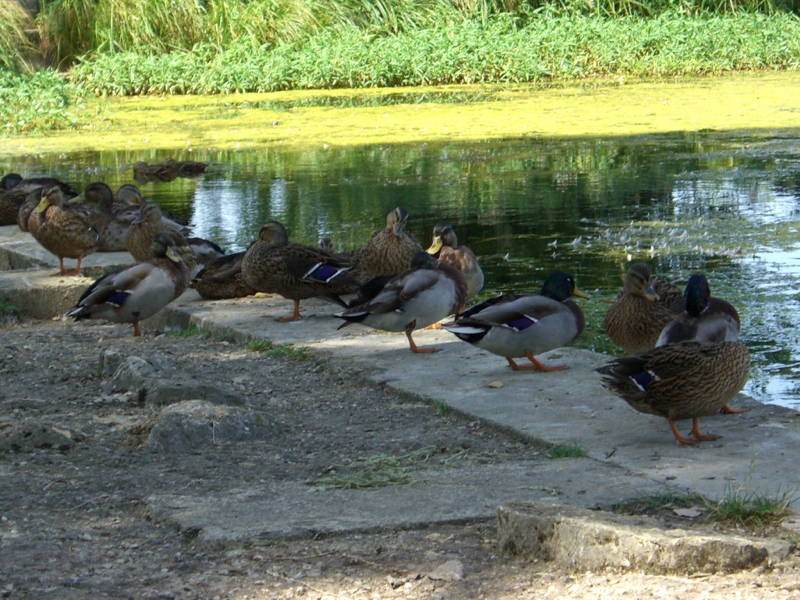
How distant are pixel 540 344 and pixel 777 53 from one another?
2005 cm

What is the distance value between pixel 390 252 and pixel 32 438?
337 cm

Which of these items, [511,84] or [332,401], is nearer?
[332,401]

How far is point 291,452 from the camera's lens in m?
5.48

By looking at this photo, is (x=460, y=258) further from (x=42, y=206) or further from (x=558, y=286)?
(x=42, y=206)

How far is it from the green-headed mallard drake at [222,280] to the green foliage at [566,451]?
3.80 meters

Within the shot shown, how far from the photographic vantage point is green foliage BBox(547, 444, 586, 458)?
203 inches

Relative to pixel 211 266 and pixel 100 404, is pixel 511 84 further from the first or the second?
pixel 100 404

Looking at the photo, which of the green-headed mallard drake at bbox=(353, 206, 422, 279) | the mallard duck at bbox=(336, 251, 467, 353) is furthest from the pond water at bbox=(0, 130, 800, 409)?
the mallard duck at bbox=(336, 251, 467, 353)

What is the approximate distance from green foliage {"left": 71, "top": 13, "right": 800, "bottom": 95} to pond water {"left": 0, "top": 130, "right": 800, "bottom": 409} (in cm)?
684

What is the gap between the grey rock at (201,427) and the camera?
17.9 ft

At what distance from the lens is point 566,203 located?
12398mm

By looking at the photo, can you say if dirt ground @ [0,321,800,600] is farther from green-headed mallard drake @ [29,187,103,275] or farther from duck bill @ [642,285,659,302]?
green-headed mallard drake @ [29,187,103,275]

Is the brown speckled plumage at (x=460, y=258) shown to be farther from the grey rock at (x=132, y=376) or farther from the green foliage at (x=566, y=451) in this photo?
the green foliage at (x=566, y=451)

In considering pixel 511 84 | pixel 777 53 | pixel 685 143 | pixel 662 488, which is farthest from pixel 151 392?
pixel 777 53
